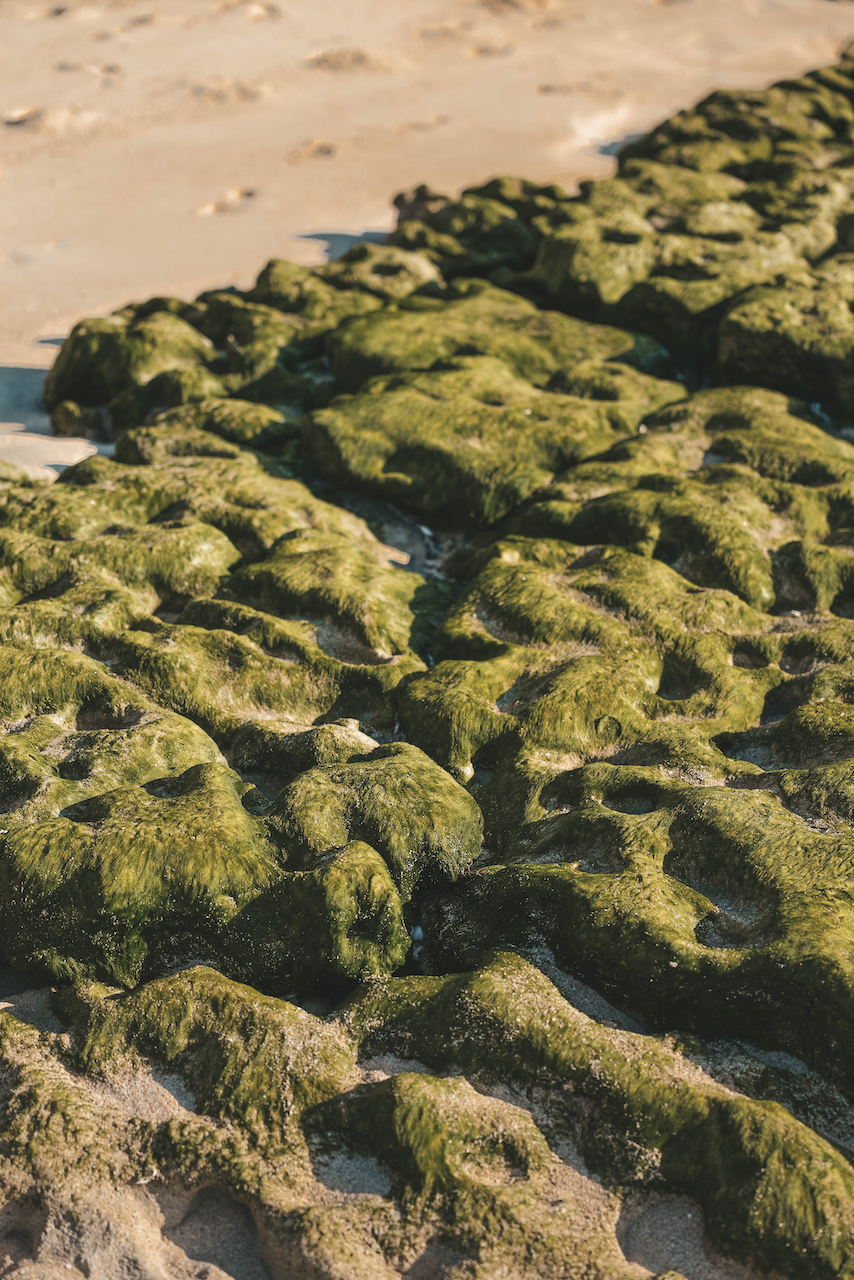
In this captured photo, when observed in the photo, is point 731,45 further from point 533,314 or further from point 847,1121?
point 847,1121

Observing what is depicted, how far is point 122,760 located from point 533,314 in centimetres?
776

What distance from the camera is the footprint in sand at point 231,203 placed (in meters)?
15.7

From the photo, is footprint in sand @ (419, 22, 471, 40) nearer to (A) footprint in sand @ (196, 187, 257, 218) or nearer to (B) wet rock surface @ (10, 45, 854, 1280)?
(A) footprint in sand @ (196, 187, 257, 218)

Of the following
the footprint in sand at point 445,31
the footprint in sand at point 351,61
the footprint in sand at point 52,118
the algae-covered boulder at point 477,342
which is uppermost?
the footprint in sand at point 445,31

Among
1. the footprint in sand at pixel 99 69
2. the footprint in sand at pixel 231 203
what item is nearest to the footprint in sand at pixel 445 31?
the footprint in sand at pixel 99 69

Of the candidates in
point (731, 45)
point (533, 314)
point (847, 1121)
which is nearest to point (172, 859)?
point (847, 1121)

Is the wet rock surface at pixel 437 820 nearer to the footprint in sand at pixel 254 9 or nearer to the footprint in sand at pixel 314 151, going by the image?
the footprint in sand at pixel 314 151

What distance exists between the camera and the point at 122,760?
18.0 ft

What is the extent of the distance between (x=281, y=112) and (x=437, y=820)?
1741cm

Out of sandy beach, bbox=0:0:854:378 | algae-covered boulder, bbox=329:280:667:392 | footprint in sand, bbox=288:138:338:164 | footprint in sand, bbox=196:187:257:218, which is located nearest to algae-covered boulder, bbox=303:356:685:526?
algae-covered boulder, bbox=329:280:667:392

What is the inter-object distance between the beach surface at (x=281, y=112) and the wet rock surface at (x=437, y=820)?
4359 mm

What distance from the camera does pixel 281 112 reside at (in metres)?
18.7

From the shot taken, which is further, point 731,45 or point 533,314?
point 731,45

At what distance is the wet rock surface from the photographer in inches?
150
